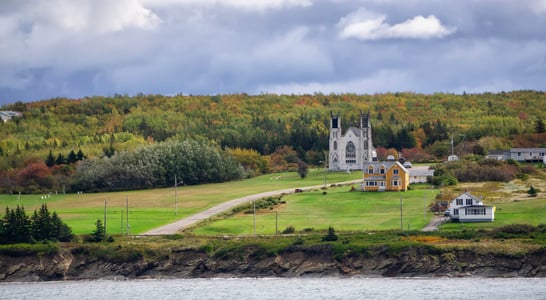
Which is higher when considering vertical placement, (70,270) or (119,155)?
(119,155)

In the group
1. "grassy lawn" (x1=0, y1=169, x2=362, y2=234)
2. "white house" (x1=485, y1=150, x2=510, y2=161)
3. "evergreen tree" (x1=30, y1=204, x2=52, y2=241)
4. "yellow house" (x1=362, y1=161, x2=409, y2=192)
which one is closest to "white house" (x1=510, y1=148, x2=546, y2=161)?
"white house" (x1=485, y1=150, x2=510, y2=161)

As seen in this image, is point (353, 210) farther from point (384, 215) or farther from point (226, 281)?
point (226, 281)

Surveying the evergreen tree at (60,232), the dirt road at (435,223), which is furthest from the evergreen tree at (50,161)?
the dirt road at (435,223)

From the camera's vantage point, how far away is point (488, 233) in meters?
103

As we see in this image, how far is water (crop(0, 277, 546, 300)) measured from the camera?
83.9 meters

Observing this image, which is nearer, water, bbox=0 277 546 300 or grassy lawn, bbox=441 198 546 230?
water, bbox=0 277 546 300

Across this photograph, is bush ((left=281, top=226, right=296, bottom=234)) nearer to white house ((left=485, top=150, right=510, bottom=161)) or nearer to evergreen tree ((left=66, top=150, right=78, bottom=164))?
white house ((left=485, top=150, right=510, bottom=161))

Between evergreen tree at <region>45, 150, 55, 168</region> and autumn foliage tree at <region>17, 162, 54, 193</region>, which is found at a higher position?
evergreen tree at <region>45, 150, 55, 168</region>

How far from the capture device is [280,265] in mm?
100625

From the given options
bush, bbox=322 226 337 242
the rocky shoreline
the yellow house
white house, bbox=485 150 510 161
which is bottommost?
the rocky shoreline

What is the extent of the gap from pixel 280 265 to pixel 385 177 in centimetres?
4221

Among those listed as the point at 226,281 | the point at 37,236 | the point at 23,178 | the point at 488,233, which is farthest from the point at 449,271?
the point at 23,178

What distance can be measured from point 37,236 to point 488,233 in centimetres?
4143

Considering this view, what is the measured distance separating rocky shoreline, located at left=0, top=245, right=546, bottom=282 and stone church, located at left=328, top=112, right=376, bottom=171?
77918mm
